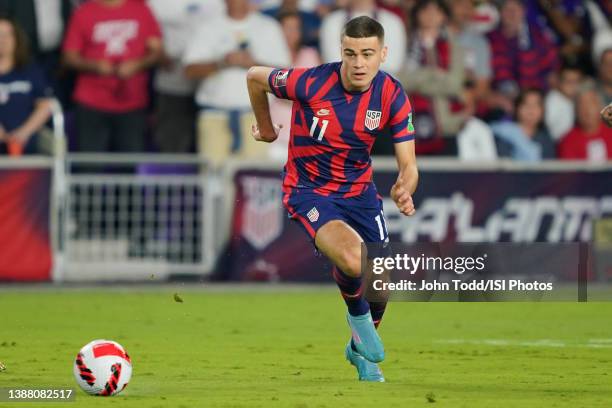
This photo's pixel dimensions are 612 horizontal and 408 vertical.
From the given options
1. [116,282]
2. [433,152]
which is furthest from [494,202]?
[116,282]

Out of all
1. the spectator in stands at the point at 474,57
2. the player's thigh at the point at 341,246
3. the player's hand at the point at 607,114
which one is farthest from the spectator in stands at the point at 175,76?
the player's hand at the point at 607,114

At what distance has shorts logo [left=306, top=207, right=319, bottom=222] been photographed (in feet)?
30.2

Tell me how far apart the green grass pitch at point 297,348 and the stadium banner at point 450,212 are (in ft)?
1.64

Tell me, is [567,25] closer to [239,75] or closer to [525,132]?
[525,132]

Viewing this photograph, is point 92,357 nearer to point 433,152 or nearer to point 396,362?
point 396,362

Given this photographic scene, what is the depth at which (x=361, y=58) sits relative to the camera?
8.95 meters

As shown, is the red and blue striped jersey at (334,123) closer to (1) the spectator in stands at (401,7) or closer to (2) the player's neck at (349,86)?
(2) the player's neck at (349,86)

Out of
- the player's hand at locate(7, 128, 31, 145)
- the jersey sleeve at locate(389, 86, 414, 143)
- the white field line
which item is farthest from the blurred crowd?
the jersey sleeve at locate(389, 86, 414, 143)

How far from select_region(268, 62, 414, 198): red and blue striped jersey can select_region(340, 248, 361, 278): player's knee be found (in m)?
0.68

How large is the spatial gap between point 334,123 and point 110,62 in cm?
776

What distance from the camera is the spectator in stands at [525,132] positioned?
1775cm

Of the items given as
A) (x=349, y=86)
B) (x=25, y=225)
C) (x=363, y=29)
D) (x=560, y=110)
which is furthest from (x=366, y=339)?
(x=560, y=110)

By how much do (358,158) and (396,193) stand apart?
1.19 metres

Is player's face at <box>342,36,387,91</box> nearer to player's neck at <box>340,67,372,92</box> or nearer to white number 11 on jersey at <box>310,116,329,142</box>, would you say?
player's neck at <box>340,67,372,92</box>
